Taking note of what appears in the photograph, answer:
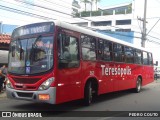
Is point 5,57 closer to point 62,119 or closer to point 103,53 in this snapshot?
point 103,53

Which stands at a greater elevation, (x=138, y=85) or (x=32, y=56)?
(x=32, y=56)

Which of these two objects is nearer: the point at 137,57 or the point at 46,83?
the point at 46,83

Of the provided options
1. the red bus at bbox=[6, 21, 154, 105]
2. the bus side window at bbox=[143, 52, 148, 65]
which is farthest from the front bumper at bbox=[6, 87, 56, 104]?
the bus side window at bbox=[143, 52, 148, 65]

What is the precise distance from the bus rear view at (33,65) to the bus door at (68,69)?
0.36m

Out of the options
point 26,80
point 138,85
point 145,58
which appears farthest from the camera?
point 145,58

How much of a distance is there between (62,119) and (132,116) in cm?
246

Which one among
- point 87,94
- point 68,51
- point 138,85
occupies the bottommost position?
point 138,85

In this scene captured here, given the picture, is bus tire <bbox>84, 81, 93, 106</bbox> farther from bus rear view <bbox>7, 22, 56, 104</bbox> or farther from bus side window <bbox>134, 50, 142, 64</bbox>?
bus side window <bbox>134, 50, 142, 64</bbox>

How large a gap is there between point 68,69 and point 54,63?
830mm

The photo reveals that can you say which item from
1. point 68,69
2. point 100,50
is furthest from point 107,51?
point 68,69

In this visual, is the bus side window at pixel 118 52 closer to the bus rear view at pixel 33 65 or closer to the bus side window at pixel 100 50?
the bus side window at pixel 100 50

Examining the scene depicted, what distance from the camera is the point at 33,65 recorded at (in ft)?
34.3

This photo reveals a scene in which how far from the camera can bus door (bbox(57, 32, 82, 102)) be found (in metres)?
10.5

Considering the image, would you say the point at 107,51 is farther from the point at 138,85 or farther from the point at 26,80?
the point at 138,85
